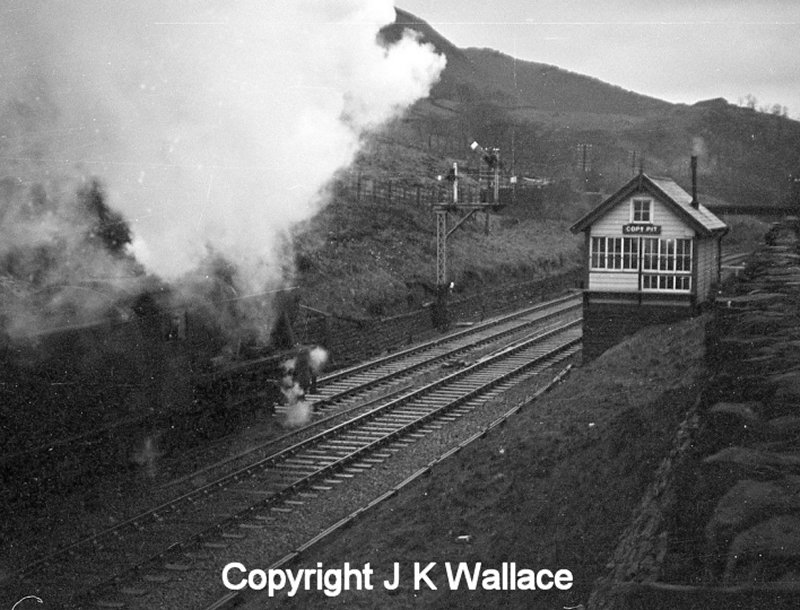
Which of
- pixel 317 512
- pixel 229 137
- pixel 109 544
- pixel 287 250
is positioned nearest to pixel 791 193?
pixel 287 250

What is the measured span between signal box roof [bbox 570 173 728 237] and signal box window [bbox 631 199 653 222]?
0.76 ft

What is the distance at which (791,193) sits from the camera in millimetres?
31719

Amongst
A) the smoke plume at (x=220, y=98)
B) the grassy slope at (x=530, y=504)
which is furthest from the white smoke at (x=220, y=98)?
the grassy slope at (x=530, y=504)

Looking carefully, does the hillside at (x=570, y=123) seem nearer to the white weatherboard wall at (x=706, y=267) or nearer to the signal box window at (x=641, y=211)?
the white weatherboard wall at (x=706, y=267)

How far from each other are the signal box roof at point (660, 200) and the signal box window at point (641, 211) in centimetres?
23

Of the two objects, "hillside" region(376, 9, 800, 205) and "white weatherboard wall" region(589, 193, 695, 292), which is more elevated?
"hillside" region(376, 9, 800, 205)

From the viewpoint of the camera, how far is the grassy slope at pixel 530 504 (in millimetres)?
7926

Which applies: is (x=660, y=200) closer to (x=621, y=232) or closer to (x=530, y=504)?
(x=621, y=232)

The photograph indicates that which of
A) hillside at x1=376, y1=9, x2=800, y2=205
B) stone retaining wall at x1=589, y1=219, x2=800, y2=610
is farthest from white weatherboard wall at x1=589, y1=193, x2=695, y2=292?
hillside at x1=376, y1=9, x2=800, y2=205

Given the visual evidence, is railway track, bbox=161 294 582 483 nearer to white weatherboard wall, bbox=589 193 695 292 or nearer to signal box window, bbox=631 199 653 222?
white weatherboard wall, bbox=589 193 695 292

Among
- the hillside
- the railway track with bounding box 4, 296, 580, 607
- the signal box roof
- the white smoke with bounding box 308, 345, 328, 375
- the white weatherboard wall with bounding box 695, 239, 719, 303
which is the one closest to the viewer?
the railway track with bounding box 4, 296, 580, 607

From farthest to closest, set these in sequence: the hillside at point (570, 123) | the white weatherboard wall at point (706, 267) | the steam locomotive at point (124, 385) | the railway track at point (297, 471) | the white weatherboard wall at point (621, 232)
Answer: the hillside at point (570, 123) → the white weatherboard wall at point (706, 267) → the white weatherboard wall at point (621, 232) → the steam locomotive at point (124, 385) → the railway track at point (297, 471)

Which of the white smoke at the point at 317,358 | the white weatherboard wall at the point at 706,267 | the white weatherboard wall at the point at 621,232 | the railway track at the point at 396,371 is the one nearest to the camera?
the railway track at the point at 396,371

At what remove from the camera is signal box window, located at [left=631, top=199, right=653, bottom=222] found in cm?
2227
